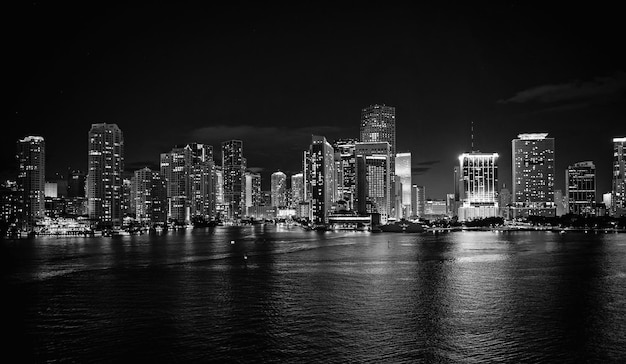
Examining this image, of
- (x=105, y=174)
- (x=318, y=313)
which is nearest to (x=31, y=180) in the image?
(x=105, y=174)

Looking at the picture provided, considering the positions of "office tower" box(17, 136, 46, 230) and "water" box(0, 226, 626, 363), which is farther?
"office tower" box(17, 136, 46, 230)

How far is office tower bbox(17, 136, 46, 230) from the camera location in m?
165

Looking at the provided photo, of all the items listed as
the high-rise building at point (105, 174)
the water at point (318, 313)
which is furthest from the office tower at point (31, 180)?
the water at point (318, 313)

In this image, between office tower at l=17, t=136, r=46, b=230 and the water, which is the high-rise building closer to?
office tower at l=17, t=136, r=46, b=230

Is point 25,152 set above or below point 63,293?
above

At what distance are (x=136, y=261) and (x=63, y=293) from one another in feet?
73.0

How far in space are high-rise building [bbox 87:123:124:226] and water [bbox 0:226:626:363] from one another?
423 feet

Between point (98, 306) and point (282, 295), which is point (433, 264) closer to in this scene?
point (282, 295)

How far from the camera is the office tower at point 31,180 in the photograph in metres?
165

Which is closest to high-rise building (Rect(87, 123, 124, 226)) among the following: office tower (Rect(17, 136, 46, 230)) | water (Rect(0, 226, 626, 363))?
office tower (Rect(17, 136, 46, 230))

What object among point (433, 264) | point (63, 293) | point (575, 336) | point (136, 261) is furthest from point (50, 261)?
point (575, 336)

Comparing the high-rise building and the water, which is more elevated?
the high-rise building

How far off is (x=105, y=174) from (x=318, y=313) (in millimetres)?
165385

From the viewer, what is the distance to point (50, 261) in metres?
62.0
